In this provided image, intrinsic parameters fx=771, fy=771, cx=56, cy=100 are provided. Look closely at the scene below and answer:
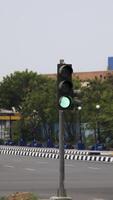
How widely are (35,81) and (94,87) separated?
30493 millimetres

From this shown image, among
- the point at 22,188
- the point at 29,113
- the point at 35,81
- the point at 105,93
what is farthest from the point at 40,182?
the point at 35,81

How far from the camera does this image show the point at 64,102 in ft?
50.6

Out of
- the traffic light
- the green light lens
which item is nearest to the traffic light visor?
the traffic light

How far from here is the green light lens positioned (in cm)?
1538

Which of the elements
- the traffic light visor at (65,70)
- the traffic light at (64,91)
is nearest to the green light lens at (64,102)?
the traffic light at (64,91)

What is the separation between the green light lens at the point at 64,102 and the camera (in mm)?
15375

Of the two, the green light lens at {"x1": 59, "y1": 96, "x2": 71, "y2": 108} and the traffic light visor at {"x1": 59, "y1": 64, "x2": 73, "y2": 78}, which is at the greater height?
the traffic light visor at {"x1": 59, "y1": 64, "x2": 73, "y2": 78}

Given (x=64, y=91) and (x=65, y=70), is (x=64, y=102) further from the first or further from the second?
(x=65, y=70)

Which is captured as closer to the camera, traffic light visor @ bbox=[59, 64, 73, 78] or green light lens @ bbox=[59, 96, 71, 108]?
green light lens @ bbox=[59, 96, 71, 108]

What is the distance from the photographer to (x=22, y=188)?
22641mm

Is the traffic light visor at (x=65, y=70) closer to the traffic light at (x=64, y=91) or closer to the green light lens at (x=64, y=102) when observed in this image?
the traffic light at (x=64, y=91)

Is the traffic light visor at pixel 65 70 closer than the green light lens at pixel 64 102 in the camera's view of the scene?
No

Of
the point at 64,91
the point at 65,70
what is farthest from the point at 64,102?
the point at 65,70

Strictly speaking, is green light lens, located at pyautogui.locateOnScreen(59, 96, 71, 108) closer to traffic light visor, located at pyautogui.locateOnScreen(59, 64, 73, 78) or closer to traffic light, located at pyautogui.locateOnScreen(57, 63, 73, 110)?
traffic light, located at pyautogui.locateOnScreen(57, 63, 73, 110)
